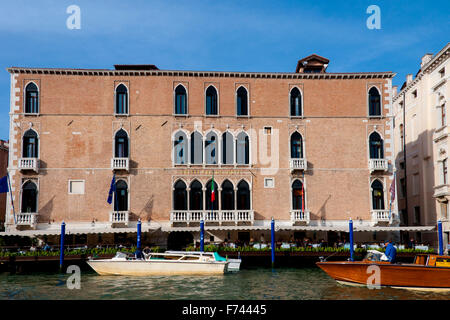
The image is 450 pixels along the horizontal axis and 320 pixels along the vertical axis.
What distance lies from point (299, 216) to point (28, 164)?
15.0 meters

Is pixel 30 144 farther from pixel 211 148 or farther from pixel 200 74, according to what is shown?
pixel 200 74

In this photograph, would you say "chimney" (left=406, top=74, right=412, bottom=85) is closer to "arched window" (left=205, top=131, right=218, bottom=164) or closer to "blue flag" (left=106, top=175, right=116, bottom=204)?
"arched window" (left=205, top=131, right=218, bottom=164)

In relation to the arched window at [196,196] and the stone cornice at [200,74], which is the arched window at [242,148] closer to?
the arched window at [196,196]

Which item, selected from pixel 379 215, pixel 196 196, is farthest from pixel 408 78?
pixel 196 196

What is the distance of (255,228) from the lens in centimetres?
2584

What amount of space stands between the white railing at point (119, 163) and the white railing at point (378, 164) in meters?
13.7

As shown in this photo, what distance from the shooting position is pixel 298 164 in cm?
2747

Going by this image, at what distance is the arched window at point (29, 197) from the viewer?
86.8ft

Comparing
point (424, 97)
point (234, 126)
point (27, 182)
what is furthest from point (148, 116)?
point (424, 97)
